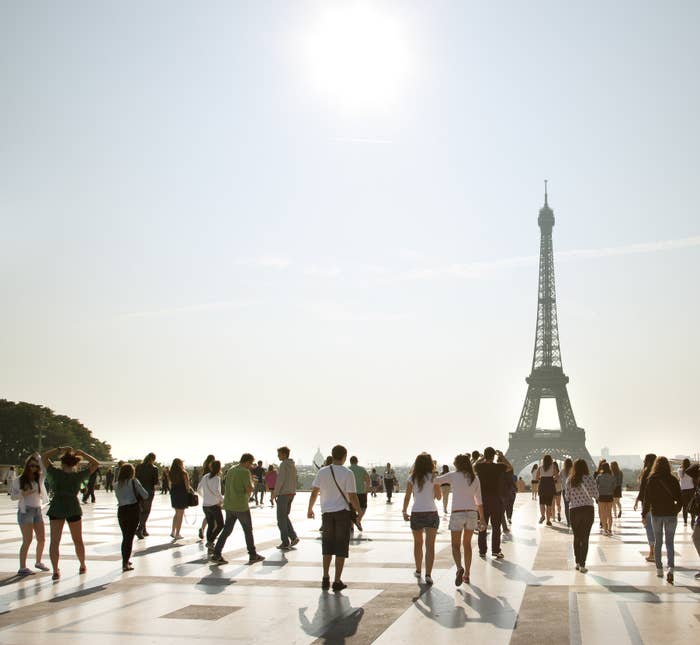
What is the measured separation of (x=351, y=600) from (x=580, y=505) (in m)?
4.37

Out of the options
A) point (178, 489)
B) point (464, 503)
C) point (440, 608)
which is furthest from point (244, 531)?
point (440, 608)

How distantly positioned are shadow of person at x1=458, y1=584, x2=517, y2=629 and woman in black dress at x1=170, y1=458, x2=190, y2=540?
25.8ft

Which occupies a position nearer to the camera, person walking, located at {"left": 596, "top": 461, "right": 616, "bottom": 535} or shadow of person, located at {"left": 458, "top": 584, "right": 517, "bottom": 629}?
shadow of person, located at {"left": 458, "top": 584, "right": 517, "bottom": 629}

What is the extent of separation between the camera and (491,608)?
8.48 meters

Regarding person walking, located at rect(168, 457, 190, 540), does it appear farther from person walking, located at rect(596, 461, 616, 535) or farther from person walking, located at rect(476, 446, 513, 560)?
person walking, located at rect(596, 461, 616, 535)

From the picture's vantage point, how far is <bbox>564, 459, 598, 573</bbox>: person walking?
37.7 feet

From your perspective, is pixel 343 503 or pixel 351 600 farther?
pixel 343 503

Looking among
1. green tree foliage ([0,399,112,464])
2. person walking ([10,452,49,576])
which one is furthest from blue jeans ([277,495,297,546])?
green tree foliage ([0,399,112,464])

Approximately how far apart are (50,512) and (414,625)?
5.76 m

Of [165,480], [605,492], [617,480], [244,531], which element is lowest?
[244,531]

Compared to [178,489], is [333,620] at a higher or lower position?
lower

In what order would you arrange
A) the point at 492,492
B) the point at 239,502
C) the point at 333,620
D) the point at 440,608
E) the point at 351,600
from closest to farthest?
the point at 333,620 < the point at 440,608 < the point at 351,600 < the point at 239,502 < the point at 492,492

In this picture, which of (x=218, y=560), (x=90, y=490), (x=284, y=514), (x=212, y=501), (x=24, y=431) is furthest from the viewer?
(x=24, y=431)

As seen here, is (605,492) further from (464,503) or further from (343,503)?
(343,503)
